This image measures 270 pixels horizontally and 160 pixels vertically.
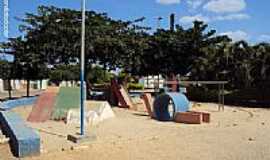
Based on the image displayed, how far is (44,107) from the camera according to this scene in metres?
17.5

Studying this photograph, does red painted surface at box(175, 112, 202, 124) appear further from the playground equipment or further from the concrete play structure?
the concrete play structure

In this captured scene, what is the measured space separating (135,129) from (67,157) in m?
5.72

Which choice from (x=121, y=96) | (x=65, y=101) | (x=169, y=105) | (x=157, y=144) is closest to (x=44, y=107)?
(x=65, y=101)

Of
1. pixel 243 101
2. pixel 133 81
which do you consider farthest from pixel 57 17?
pixel 133 81

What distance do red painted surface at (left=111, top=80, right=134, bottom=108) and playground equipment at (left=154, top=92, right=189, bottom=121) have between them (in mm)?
4715

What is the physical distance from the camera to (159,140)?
36.9 ft

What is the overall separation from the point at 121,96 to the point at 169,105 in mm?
5588

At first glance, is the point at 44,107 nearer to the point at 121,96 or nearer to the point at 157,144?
the point at 121,96

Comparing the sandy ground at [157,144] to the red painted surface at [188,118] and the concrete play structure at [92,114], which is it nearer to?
the concrete play structure at [92,114]

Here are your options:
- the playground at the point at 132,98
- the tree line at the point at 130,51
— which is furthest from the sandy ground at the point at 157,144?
the tree line at the point at 130,51

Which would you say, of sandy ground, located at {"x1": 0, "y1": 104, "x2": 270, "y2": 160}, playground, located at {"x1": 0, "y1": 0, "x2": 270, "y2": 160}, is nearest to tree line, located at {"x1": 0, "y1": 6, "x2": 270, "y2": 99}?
playground, located at {"x1": 0, "y1": 0, "x2": 270, "y2": 160}

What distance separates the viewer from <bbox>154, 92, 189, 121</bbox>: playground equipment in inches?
711

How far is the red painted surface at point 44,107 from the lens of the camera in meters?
16.8

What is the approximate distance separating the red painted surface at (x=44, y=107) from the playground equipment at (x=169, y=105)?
415cm
